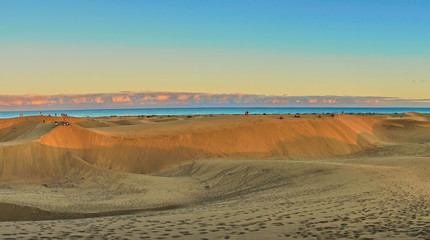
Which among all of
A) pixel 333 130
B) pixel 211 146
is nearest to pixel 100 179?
pixel 211 146

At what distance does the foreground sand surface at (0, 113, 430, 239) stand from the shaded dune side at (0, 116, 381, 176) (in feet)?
0.31

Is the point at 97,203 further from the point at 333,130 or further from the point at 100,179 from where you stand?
the point at 333,130

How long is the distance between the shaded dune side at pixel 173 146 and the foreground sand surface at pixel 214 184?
0.09 m

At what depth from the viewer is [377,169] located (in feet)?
66.7

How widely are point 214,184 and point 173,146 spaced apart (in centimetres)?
1174

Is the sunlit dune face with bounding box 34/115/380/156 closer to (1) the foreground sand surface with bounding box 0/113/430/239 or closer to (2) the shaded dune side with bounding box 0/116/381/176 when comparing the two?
(2) the shaded dune side with bounding box 0/116/381/176

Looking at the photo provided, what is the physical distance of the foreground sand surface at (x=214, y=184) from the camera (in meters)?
9.64

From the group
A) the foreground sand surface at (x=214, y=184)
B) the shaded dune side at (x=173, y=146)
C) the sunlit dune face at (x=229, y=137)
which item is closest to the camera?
the foreground sand surface at (x=214, y=184)

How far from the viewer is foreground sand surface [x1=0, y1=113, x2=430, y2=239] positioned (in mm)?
9641

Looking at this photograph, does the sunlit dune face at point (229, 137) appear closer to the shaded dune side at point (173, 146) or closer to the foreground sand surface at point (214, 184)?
the shaded dune side at point (173, 146)

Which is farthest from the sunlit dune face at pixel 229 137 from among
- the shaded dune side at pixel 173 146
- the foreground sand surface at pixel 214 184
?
the foreground sand surface at pixel 214 184

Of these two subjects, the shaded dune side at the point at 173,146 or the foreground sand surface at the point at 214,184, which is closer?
the foreground sand surface at the point at 214,184

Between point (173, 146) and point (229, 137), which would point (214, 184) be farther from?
point (229, 137)

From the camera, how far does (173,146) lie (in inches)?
1282
